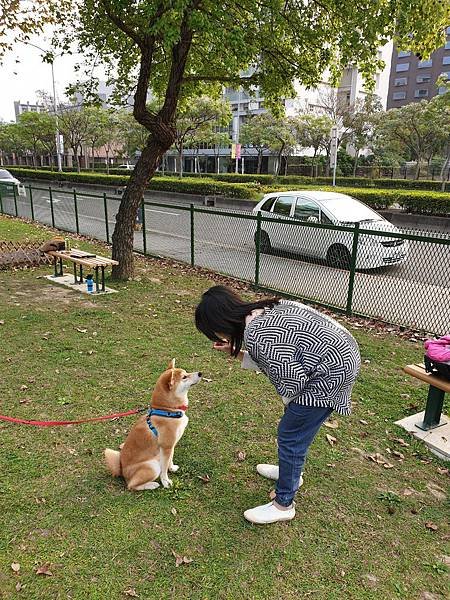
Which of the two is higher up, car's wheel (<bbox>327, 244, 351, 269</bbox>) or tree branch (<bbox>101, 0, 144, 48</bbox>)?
tree branch (<bbox>101, 0, 144, 48</bbox>)

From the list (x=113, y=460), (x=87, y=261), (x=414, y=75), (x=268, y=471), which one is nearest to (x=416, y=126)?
(x=87, y=261)

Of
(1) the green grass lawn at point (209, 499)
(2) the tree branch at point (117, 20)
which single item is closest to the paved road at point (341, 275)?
(1) the green grass lawn at point (209, 499)

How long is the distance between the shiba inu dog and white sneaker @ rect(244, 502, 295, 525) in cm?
63

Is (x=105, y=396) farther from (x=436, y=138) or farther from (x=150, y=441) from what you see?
(x=436, y=138)

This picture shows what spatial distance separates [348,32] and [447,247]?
3944 mm

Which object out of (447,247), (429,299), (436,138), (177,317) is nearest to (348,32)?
(447,247)

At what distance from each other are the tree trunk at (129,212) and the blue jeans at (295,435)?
6500mm

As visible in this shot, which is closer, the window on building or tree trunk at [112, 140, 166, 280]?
tree trunk at [112, 140, 166, 280]

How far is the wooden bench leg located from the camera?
12.6ft

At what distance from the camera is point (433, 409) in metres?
3.91

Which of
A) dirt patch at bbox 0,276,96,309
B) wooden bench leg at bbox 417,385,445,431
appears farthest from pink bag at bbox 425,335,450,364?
dirt patch at bbox 0,276,96,309

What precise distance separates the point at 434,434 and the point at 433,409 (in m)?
0.21

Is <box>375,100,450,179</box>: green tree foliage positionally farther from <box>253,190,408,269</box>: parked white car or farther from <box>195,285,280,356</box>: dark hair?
<box>195,285,280,356</box>: dark hair

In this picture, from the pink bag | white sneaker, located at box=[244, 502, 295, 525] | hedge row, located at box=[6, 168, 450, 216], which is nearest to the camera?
white sneaker, located at box=[244, 502, 295, 525]
